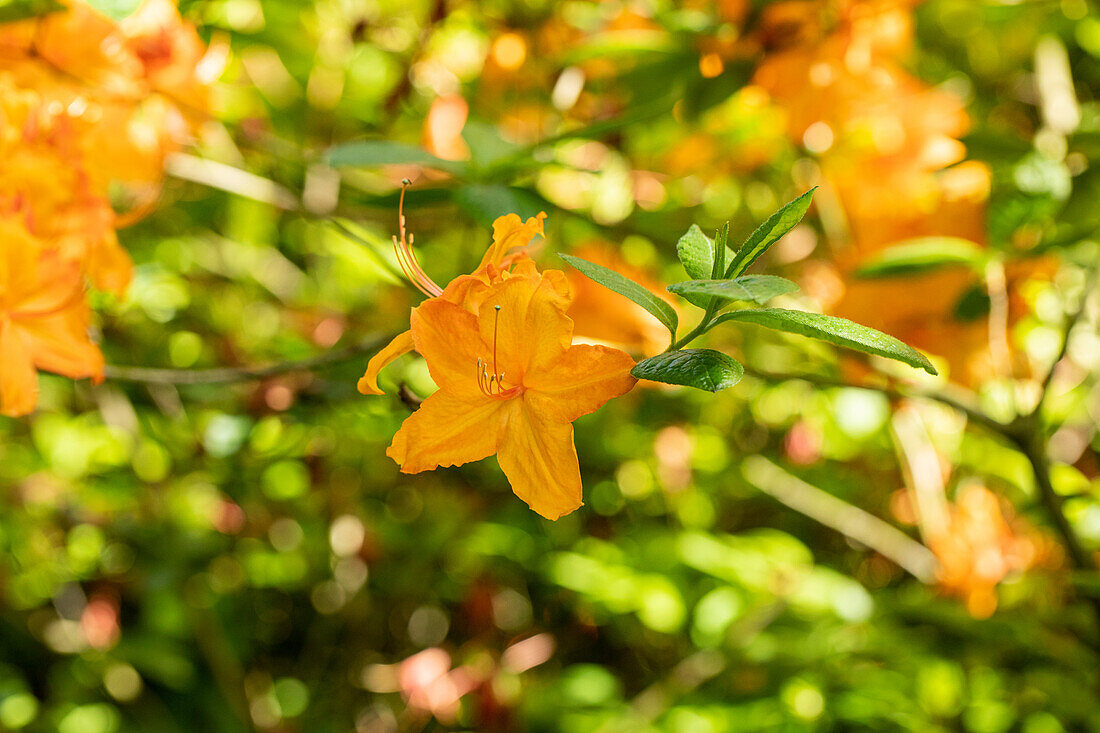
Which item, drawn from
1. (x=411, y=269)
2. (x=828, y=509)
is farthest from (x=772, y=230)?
(x=828, y=509)

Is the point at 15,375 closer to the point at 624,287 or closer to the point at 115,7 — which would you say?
the point at 115,7

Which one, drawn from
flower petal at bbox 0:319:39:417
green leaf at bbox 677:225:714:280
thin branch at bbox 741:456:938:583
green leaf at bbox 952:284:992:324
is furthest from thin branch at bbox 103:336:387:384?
thin branch at bbox 741:456:938:583

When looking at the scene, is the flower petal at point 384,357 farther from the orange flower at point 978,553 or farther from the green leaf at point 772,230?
the orange flower at point 978,553

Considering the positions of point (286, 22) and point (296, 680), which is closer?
point (286, 22)

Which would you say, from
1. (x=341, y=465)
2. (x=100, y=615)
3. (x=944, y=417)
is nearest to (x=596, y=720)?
(x=341, y=465)

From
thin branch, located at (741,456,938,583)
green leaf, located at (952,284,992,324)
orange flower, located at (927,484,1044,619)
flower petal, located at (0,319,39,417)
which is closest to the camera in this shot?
flower petal, located at (0,319,39,417)

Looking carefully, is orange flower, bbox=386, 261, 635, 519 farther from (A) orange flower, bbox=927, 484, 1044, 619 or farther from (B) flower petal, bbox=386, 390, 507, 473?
(A) orange flower, bbox=927, 484, 1044, 619

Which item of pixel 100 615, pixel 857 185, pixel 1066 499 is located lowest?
pixel 100 615

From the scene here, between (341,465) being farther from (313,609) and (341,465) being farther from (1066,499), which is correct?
(1066,499)
